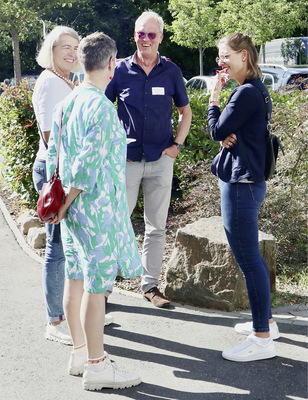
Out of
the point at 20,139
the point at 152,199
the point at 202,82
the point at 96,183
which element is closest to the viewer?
the point at 96,183

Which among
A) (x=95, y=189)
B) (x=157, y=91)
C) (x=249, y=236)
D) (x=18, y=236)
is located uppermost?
(x=157, y=91)

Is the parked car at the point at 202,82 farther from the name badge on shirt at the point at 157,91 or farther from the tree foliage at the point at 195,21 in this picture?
the name badge on shirt at the point at 157,91

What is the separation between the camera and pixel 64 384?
3555mm

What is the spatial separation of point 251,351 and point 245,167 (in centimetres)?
122

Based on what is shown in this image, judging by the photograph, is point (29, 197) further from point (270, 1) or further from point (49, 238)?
point (270, 1)

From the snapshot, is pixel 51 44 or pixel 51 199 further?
pixel 51 44

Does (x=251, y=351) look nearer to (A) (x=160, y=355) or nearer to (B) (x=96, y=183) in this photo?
(A) (x=160, y=355)

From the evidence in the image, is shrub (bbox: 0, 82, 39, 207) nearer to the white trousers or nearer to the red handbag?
the white trousers

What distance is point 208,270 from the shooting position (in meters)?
4.71

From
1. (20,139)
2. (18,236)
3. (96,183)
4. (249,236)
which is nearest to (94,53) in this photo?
(96,183)

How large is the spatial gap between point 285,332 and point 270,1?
82.2ft

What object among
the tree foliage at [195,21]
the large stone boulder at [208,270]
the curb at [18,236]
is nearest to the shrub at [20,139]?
the curb at [18,236]

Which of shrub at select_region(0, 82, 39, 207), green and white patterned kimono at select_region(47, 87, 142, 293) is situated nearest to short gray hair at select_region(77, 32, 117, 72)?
green and white patterned kimono at select_region(47, 87, 142, 293)

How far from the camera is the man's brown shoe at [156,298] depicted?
4.81 m
